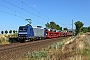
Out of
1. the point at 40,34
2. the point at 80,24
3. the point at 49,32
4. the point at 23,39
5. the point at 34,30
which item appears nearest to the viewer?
the point at 23,39

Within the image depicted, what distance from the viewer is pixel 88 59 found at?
41.0 feet

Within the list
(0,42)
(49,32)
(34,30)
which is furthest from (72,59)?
(49,32)

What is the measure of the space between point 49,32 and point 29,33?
72.8ft

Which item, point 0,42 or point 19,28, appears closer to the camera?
point 0,42

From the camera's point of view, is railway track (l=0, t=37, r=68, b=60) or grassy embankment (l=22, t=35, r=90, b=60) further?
railway track (l=0, t=37, r=68, b=60)

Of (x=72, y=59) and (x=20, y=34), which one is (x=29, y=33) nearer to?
(x=20, y=34)

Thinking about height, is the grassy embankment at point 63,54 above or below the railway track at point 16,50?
above

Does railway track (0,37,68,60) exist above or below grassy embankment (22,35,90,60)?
below

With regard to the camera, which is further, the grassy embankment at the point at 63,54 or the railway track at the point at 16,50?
the railway track at the point at 16,50

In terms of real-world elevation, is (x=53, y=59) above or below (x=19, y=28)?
below

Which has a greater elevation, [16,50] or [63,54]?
[63,54]

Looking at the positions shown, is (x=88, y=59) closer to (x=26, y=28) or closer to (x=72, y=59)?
(x=72, y=59)

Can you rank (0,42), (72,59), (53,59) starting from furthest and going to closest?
(0,42) < (53,59) < (72,59)

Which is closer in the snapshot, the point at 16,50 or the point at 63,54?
the point at 63,54
